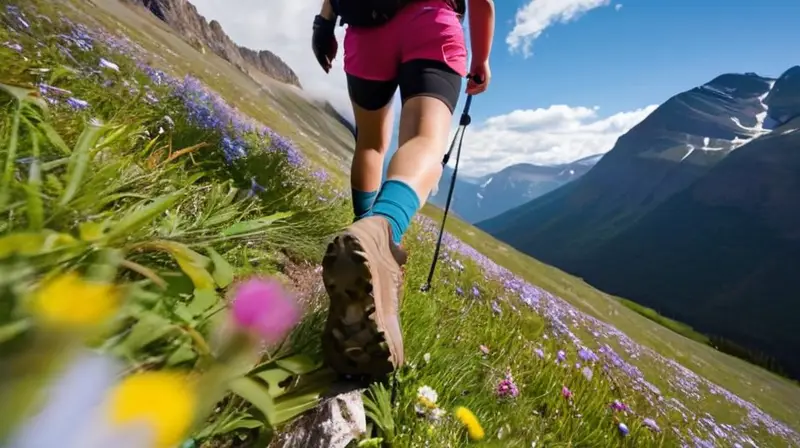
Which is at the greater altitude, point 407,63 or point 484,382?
point 407,63

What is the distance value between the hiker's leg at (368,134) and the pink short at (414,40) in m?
0.19

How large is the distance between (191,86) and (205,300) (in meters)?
4.17

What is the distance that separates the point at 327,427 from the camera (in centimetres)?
162

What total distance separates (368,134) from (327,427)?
8.73ft

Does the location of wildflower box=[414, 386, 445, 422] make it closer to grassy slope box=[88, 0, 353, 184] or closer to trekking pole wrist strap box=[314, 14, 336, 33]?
trekking pole wrist strap box=[314, 14, 336, 33]

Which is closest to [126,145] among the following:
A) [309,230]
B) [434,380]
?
[309,230]

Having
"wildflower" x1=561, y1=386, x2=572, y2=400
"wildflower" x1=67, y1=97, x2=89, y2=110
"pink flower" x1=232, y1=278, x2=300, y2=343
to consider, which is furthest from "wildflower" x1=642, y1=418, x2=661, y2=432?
"wildflower" x1=67, y1=97, x2=89, y2=110

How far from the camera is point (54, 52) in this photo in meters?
3.93

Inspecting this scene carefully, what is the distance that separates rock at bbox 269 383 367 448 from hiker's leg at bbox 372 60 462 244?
2.97 feet

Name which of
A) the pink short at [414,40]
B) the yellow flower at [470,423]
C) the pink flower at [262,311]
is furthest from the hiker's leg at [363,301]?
the pink short at [414,40]

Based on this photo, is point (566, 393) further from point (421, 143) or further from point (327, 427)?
point (327, 427)

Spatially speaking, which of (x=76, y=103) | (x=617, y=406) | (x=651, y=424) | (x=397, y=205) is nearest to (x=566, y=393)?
(x=617, y=406)

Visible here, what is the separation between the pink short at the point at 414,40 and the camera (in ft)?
10.1

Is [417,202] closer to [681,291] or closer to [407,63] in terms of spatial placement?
[407,63]
